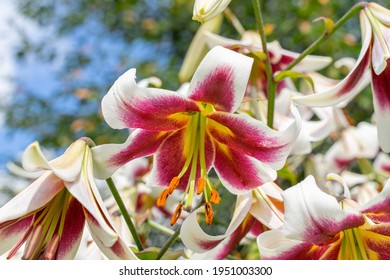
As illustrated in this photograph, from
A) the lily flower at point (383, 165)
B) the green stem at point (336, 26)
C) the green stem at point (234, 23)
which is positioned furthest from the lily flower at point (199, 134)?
the lily flower at point (383, 165)

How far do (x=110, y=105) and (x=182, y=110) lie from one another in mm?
81

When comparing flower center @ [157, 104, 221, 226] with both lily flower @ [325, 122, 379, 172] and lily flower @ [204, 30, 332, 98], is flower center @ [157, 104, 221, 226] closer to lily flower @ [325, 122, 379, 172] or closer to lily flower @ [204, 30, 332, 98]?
lily flower @ [204, 30, 332, 98]

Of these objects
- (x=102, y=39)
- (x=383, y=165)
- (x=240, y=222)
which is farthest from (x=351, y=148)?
(x=102, y=39)

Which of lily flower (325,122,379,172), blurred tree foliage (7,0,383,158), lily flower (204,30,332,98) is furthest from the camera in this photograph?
blurred tree foliage (7,0,383,158)

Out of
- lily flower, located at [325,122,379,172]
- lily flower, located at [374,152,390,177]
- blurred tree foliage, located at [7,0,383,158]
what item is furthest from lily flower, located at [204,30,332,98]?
blurred tree foliage, located at [7,0,383,158]

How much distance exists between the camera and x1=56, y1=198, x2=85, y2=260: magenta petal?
543 millimetres

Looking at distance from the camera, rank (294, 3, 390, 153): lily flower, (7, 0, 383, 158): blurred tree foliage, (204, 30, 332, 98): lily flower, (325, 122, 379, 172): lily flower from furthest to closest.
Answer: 1. (7, 0, 383, 158): blurred tree foliage
2. (325, 122, 379, 172): lily flower
3. (204, 30, 332, 98): lily flower
4. (294, 3, 390, 153): lily flower

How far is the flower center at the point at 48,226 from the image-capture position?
1.75ft

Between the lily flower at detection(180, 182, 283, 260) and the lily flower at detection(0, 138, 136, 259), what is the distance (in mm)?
57

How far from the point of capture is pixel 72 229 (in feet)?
1.80

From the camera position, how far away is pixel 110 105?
51cm

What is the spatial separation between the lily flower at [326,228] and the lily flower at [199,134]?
6cm

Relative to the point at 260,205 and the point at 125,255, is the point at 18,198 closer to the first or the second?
the point at 125,255
